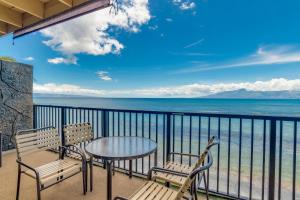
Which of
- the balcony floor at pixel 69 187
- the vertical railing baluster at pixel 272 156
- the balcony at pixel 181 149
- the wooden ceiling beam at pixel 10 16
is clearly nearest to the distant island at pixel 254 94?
the balcony at pixel 181 149

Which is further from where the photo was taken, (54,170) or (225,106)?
(225,106)

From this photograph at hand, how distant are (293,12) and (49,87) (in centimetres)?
2947

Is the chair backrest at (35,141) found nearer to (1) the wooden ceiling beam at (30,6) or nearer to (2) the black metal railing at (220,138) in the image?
(2) the black metal railing at (220,138)

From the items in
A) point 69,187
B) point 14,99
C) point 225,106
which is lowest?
point 225,106

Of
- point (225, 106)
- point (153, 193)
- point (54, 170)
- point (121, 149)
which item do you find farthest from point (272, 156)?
point (225, 106)

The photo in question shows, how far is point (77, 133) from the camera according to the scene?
8.66 ft

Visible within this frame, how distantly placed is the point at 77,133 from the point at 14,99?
8.13 feet

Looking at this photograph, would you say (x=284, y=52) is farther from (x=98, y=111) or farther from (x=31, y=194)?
(x=31, y=194)

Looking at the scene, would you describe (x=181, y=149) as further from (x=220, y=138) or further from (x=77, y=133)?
(x=77, y=133)

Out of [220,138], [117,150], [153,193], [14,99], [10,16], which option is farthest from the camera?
[14,99]

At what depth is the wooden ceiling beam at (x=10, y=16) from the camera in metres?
3.30

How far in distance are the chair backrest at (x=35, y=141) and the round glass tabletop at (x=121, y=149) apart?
30.4 inches

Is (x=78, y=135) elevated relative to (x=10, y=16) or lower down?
lower down

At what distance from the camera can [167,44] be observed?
2206 centimetres
